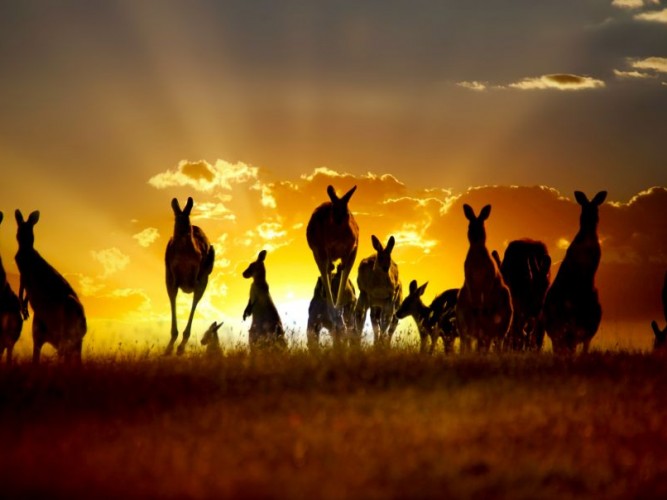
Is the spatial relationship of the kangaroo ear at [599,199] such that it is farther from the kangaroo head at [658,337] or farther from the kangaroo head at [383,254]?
the kangaroo head at [383,254]

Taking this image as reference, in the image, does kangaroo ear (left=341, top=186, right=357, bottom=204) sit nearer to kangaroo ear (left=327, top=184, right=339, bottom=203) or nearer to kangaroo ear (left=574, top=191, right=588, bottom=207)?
kangaroo ear (left=327, top=184, right=339, bottom=203)

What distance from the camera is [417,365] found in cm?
1375

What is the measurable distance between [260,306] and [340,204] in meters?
3.28

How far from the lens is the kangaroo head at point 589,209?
1775cm

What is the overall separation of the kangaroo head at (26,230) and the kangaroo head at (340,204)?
17.8 feet

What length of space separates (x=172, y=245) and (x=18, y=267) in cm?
354

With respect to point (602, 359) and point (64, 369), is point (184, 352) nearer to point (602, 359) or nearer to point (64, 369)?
point (64, 369)

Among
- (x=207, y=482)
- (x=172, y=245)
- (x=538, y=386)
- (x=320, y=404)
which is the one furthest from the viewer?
(x=172, y=245)

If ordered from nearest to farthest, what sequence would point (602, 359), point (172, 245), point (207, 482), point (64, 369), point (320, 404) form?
point (207, 482) → point (320, 404) → point (64, 369) → point (602, 359) → point (172, 245)

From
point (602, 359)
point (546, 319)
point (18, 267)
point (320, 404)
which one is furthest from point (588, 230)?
point (18, 267)

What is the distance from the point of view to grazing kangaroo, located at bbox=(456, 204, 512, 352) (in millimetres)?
16906

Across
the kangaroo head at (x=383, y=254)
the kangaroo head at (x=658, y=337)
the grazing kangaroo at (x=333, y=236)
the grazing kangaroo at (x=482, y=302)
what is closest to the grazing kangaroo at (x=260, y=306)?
the grazing kangaroo at (x=333, y=236)

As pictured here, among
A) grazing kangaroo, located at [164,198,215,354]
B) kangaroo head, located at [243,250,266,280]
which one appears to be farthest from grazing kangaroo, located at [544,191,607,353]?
grazing kangaroo, located at [164,198,215,354]

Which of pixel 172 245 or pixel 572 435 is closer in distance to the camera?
pixel 572 435
